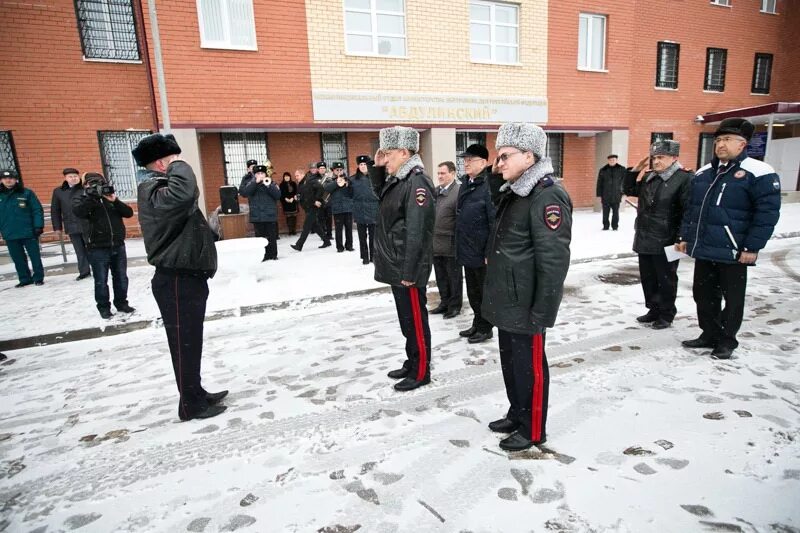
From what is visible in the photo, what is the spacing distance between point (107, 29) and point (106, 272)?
873cm

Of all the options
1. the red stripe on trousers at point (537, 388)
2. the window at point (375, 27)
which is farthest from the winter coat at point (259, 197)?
the red stripe on trousers at point (537, 388)

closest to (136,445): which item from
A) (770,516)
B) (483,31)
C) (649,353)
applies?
(770,516)

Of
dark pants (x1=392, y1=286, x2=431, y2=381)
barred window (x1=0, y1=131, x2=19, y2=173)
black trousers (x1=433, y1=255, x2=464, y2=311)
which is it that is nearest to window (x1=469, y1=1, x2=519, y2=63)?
black trousers (x1=433, y1=255, x2=464, y2=311)

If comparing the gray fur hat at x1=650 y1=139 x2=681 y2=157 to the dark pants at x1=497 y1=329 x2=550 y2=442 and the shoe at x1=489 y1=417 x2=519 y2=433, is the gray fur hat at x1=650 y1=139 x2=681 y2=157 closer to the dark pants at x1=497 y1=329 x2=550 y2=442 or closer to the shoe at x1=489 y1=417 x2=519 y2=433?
the dark pants at x1=497 y1=329 x2=550 y2=442

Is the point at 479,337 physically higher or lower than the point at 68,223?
lower

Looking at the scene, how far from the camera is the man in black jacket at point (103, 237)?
5.36m

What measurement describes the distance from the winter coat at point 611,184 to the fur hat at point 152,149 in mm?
11457

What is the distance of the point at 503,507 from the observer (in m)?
2.22

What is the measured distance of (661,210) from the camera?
4488mm

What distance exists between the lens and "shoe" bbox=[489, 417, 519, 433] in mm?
2871

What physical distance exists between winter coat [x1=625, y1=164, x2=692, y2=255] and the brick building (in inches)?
246

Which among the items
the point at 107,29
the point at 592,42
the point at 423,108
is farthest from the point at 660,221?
the point at 107,29

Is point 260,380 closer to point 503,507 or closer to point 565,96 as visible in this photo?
Answer: point 503,507

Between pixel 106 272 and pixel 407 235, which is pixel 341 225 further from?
pixel 407 235
